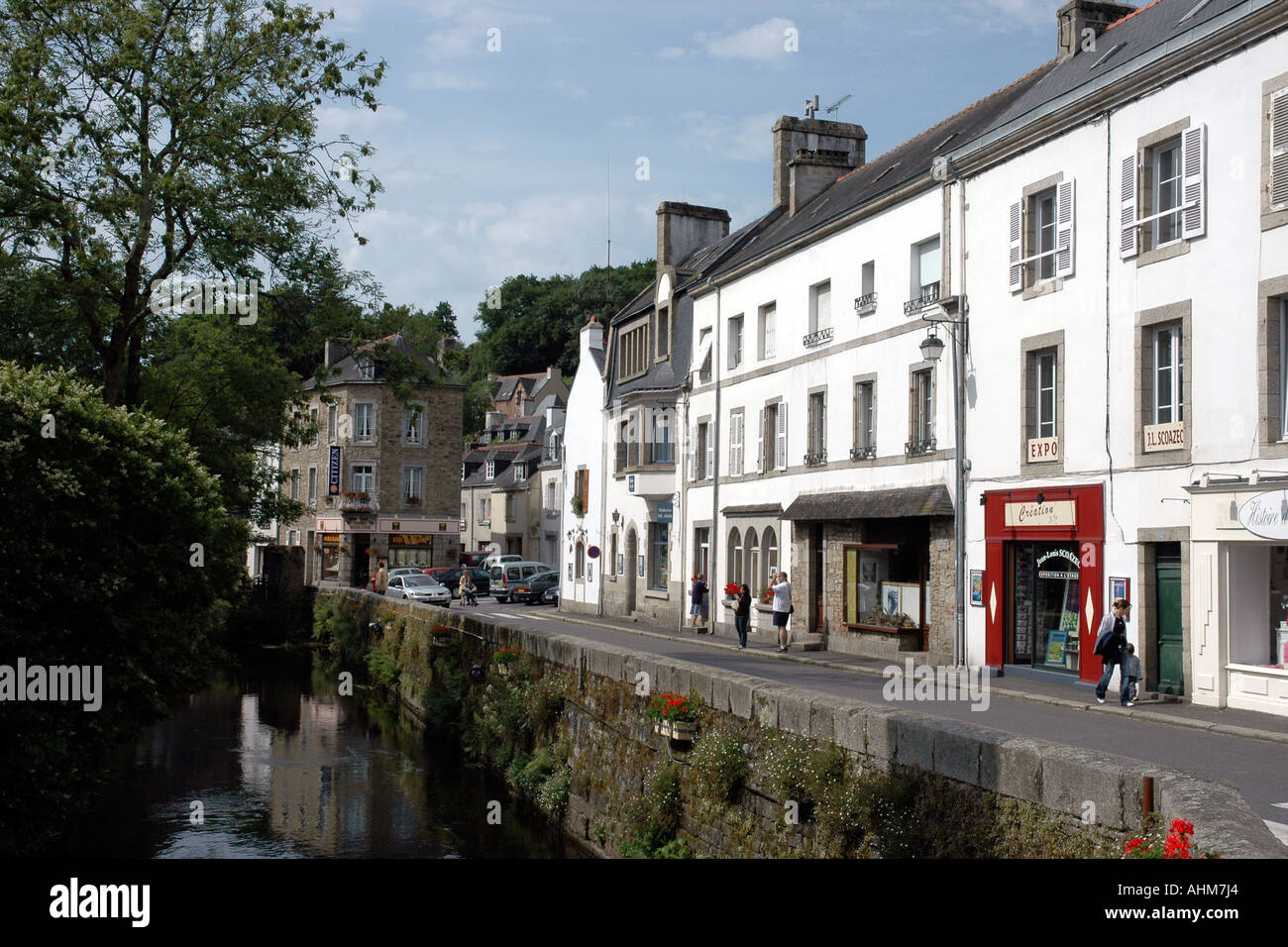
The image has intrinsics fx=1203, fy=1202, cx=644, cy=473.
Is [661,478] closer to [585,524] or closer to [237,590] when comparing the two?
[585,524]

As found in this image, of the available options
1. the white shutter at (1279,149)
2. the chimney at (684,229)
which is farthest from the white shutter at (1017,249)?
the chimney at (684,229)

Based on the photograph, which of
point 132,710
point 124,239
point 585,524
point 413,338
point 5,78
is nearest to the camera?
point 132,710

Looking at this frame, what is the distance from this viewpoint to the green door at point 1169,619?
18.1 m

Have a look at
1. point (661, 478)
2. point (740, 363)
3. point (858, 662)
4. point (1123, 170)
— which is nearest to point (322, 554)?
point (661, 478)

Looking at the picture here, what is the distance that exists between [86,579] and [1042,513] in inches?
604

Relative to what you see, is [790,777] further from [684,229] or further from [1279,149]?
[684,229]

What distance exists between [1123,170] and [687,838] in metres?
13.8

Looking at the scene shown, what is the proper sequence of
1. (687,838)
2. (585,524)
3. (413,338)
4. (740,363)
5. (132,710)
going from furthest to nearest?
(585,524)
(740,363)
(413,338)
(132,710)
(687,838)

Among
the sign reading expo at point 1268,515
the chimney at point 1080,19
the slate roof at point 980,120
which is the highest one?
the chimney at point 1080,19

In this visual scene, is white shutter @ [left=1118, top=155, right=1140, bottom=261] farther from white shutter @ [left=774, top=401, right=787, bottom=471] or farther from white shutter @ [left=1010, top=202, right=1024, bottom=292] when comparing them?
white shutter @ [left=774, top=401, right=787, bottom=471]

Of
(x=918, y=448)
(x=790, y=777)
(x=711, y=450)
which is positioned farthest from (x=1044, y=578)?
(x=711, y=450)

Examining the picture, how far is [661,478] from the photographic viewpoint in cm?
3766

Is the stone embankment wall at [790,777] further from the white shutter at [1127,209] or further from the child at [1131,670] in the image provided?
the white shutter at [1127,209]

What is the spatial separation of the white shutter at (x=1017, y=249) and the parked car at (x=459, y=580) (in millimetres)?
32782
